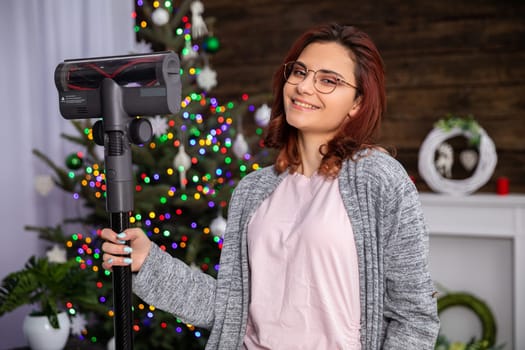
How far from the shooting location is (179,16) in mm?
2871

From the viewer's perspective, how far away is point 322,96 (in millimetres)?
1313

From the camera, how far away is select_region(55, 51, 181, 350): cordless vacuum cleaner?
1016 mm

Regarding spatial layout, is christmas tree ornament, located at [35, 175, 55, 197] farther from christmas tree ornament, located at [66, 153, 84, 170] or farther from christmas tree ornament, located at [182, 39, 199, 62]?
christmas tree ornament, located at [182, 39, 199, 62]

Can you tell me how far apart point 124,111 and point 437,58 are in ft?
8.89

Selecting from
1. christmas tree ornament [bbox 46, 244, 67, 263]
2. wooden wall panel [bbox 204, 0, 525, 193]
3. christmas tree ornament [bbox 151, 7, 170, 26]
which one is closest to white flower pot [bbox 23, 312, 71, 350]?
christmas tree ornament [bbox 46, 244, 67, 263]

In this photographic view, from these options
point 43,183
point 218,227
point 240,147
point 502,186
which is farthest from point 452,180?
point 43,183

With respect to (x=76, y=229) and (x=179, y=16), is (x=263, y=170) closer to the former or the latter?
(x=179, y=16)

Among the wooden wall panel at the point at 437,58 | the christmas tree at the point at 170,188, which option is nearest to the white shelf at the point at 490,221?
the wooden wall panel at the point at 437,58

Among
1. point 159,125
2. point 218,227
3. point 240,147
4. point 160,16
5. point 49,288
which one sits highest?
point 160,16

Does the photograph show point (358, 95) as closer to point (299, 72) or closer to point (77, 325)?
point (299, 72)

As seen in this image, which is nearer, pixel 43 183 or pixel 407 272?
pixel 407 272

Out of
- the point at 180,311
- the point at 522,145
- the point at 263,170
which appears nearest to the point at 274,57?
the point at 522,145

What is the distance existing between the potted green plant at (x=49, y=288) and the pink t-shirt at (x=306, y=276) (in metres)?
1.25

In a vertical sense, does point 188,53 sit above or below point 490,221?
above
